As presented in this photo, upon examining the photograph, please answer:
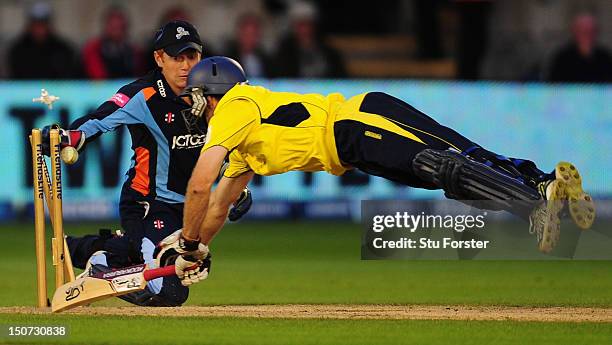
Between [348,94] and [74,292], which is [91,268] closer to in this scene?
[74,292]

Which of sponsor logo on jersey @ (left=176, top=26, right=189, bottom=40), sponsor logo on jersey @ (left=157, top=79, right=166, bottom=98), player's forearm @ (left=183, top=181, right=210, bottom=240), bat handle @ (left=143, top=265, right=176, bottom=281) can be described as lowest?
bat handle @ (left=143, top=265, right=176, bottom=281)

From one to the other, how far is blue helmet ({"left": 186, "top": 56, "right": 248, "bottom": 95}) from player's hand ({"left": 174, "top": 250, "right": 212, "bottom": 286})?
1134 millimetres

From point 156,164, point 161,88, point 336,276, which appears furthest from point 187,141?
point 336,276

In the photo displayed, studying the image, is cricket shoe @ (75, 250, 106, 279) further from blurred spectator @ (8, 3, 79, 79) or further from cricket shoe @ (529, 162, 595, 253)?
blurred spectator @ (8, 3, 79, 79)

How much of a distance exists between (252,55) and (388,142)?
362 inches

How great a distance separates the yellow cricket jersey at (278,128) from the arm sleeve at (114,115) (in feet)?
3.79

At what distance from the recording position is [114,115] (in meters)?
11.0

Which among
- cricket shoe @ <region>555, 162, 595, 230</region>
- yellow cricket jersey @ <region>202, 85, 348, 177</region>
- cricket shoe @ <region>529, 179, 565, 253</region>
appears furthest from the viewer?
yellow cricket jersey @ <region>202, 85, 348, 177</region>

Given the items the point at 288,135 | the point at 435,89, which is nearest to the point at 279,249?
the point at 435,89

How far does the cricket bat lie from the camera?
10.4 metres

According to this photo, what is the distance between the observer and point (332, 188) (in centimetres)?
1809

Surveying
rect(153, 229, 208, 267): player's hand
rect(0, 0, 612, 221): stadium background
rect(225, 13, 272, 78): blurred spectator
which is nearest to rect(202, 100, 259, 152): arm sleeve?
rect(153, 229, 208, 267): player's hand

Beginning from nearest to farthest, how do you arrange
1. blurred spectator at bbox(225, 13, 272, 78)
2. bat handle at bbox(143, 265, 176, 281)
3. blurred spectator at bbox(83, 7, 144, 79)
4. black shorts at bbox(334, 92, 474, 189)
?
black shorts at bbox(334, 92, 474, 189) < bat handle at bbox(143, 265, 176, 281) < blurred spectator at bbox(83, 7, 144, 79) < blurred spectator at bbox(225, 13, 272, 78)

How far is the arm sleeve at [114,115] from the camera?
425 inches
